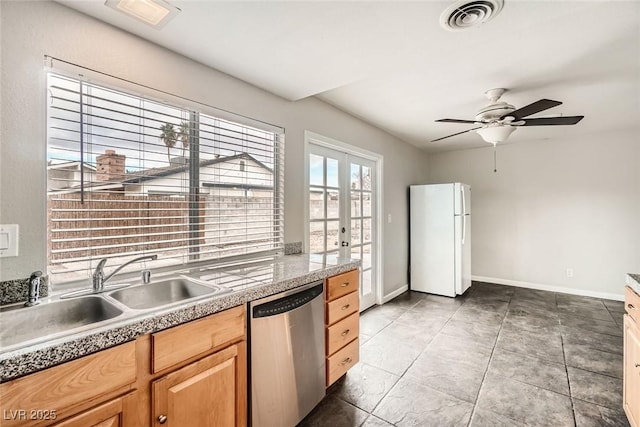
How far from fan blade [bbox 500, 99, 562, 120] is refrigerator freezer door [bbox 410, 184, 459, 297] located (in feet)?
5.51

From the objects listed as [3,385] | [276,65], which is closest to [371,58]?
[276,65]

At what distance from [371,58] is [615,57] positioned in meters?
1.74

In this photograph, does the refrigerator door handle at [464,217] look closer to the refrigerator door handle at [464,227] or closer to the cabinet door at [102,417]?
the refrigerator door handle at [464,227]

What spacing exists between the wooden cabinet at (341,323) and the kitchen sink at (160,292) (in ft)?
2.56

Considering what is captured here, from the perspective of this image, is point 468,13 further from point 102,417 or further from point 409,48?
point 102,417

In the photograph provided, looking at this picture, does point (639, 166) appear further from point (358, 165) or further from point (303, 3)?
point (303, 3)

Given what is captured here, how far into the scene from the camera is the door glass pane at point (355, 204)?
3541 mm

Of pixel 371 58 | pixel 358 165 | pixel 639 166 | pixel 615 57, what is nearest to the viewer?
pixel 371 58

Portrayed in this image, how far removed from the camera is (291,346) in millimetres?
1660

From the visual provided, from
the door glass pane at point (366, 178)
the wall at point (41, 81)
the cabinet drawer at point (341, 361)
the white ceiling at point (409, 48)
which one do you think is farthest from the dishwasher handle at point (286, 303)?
the door glass pane at point (366, 178)

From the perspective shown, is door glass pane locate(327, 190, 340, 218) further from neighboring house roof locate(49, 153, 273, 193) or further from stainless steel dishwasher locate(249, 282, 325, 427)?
stainless steel dishwasher locate(249, 282, 325, 427)

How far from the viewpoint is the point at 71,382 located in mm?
924

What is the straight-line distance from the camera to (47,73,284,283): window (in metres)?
1.43

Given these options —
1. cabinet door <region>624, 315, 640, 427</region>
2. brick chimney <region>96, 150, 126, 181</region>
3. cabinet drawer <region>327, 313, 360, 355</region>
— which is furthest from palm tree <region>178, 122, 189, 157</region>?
cabinet door <region>624, 315, 640, 427</region>
